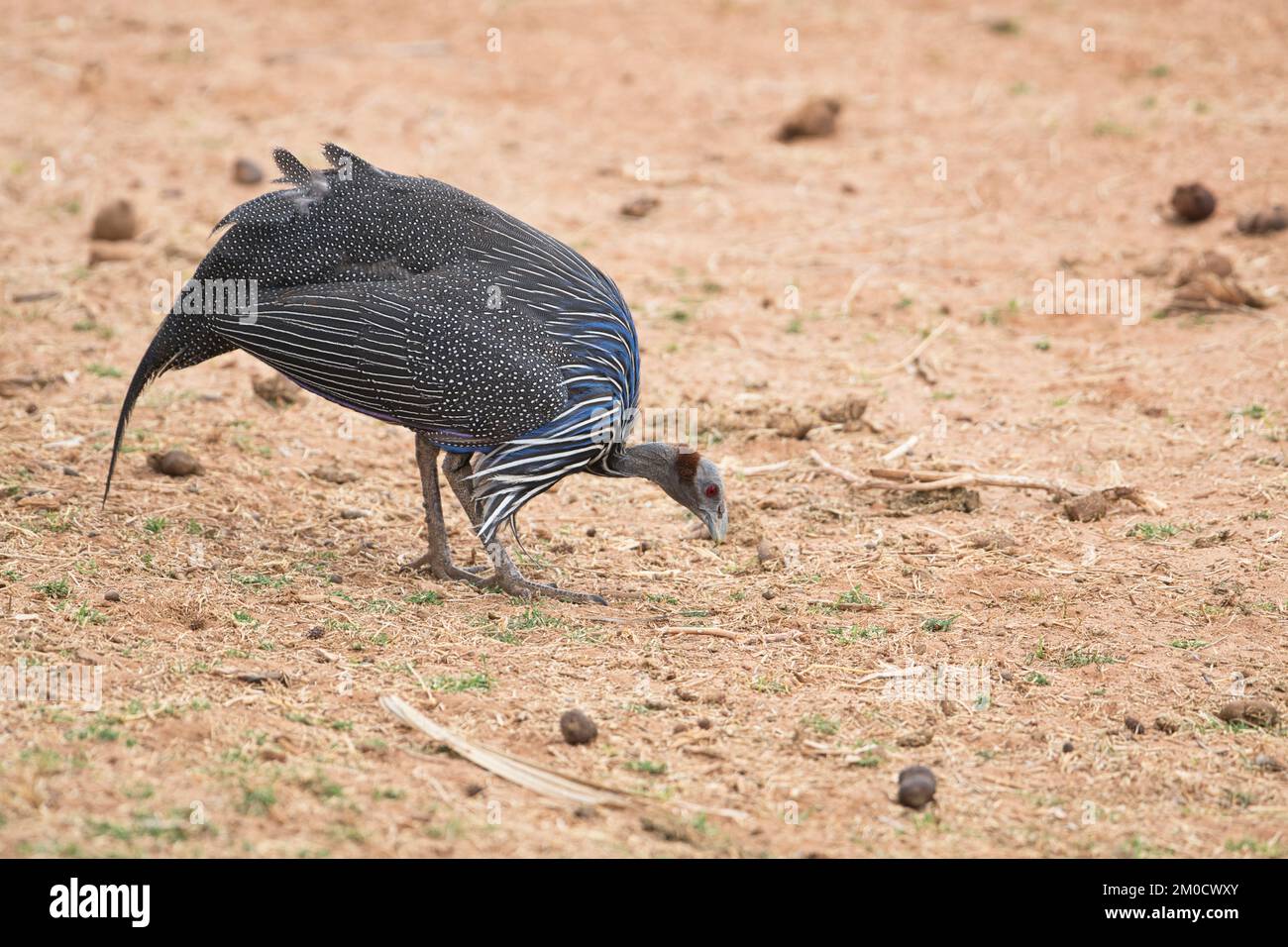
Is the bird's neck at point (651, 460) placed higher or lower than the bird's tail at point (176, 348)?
lower

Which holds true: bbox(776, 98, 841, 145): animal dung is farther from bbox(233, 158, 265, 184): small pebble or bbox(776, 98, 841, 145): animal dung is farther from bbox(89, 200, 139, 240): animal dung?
bbox(89, 200, 139, 240): animal dung

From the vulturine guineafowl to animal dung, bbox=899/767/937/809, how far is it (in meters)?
1.78

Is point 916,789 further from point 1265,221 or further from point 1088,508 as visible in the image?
point 1265,221

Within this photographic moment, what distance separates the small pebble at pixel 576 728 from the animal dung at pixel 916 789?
35.8 inches

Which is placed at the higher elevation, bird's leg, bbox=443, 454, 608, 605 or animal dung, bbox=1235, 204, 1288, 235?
animal dung, bbox=1235, 204, 1288, 235

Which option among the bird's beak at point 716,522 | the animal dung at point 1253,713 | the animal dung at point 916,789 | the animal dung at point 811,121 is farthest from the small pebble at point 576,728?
the animal dung at point 811,121

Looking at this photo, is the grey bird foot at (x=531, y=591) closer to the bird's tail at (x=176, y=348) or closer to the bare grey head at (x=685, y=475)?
the bare grey head at (x=685, y=475)

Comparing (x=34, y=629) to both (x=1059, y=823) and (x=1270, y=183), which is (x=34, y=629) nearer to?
(x=1059, y=823)

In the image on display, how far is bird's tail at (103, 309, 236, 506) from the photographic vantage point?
17.8ft

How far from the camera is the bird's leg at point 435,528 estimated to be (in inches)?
221

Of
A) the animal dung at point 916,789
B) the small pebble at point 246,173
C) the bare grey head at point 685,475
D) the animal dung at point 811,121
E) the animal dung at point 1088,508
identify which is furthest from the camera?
the animal dung at point 811,121

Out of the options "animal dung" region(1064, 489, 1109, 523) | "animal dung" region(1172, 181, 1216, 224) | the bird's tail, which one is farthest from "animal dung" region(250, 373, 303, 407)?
"animal dung" region(1172, 181, 1216, 224)

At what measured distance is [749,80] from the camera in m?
11.9
